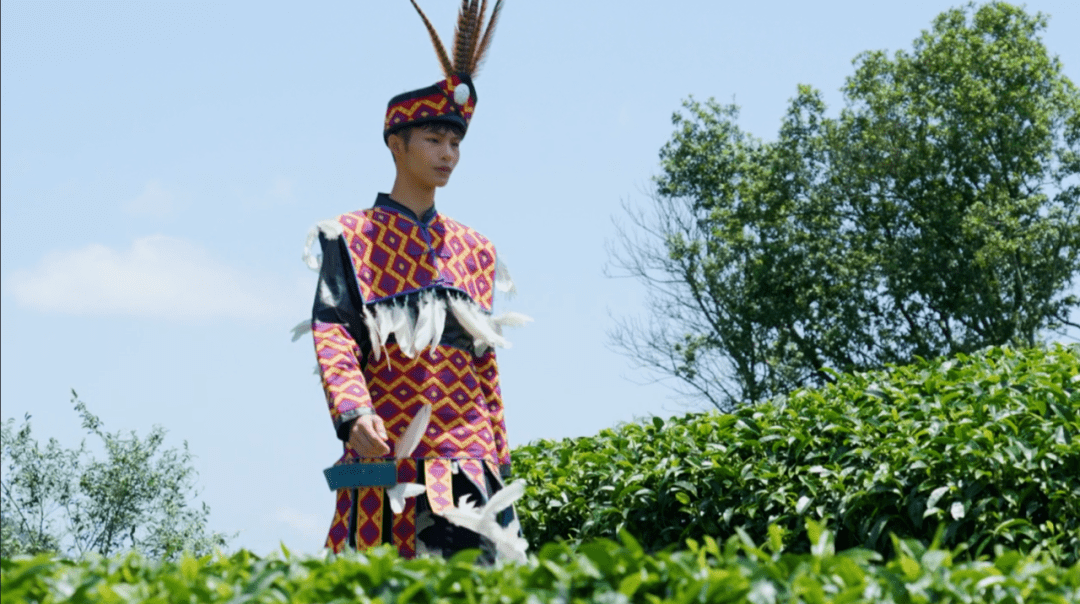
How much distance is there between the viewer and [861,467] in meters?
5.34

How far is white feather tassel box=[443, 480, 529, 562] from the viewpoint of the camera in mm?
4262

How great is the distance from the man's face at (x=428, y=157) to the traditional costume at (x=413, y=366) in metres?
0.06

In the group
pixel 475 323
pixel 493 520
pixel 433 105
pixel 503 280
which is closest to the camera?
pixel 493 520

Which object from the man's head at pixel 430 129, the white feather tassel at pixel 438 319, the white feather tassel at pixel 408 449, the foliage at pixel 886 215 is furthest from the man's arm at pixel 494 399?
the foliage at pixel 886 215

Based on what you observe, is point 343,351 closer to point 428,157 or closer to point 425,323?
point 425,323

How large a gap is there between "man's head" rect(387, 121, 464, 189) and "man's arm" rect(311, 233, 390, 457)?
1.24ft

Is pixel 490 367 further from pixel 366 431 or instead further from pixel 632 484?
pixel 632 484

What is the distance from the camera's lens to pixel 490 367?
15.5 feet

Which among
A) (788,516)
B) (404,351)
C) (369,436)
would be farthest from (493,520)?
(788,516)

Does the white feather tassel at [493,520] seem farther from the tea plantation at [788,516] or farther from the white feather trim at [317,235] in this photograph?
the white feather trim at [317,235]

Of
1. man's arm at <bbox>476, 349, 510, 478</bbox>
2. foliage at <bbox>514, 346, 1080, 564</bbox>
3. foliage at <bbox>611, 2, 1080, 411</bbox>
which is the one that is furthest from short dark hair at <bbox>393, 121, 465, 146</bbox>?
foliage at <bbox>611, 2, 1080, 411</bbox>

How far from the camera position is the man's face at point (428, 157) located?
4.68 m

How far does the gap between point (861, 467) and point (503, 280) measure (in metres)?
1.62

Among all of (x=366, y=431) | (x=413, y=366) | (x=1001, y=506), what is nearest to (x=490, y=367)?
(x=413, y=366)
